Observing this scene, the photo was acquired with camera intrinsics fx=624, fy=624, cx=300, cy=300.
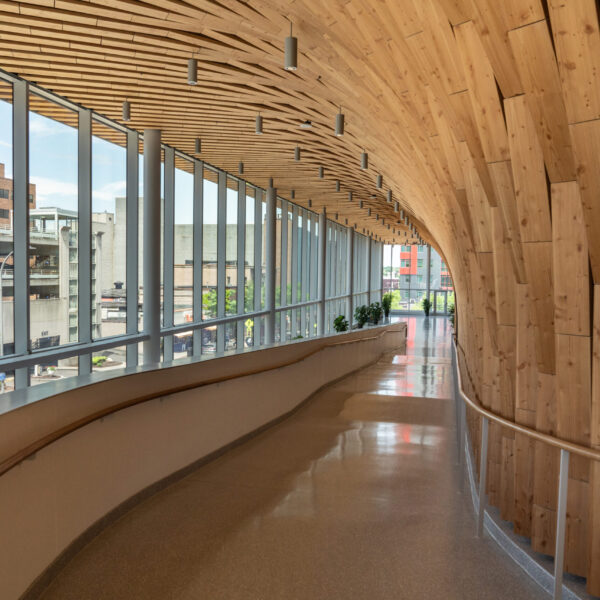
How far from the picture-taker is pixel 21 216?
24.2 feet

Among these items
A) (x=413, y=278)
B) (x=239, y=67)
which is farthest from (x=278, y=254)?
(x=413, y=278)

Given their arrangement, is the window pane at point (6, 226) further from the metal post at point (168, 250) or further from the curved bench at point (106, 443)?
the metal post at point (168, 250)

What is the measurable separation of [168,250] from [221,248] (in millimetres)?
2399

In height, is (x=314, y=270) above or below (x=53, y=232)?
below

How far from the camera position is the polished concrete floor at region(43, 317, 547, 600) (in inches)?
123

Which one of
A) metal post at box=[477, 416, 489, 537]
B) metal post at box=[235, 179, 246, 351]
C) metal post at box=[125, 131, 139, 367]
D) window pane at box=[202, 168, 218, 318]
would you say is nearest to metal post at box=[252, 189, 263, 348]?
metal post at box=[235, 179, 246, 351]

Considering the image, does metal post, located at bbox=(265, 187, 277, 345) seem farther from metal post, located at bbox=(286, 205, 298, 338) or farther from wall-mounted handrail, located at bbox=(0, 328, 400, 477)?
wall-mounted handrail, located at bbox=(0, 328, 400, 477)

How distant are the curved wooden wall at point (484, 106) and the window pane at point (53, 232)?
83cm

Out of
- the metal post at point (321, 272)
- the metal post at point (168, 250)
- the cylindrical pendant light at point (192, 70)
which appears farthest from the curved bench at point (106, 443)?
the metal post at point (321, 272)

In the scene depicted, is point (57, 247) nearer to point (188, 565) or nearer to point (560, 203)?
point (188, 565)

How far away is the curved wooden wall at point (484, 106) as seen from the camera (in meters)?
2.48

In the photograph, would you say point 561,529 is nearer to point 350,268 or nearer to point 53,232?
point 53,232

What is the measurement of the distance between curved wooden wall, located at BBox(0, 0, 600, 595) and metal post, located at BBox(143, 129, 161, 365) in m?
2.09

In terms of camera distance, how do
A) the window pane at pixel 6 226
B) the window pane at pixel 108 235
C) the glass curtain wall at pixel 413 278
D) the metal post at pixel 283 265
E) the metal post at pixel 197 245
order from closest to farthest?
the window pane at pixel 6 226 → the window pane at pixel 108 235 → the metal post at pixel 197 245 → the metal post at pixel 283 265 → the glass curtain wall at pixel 413 278
